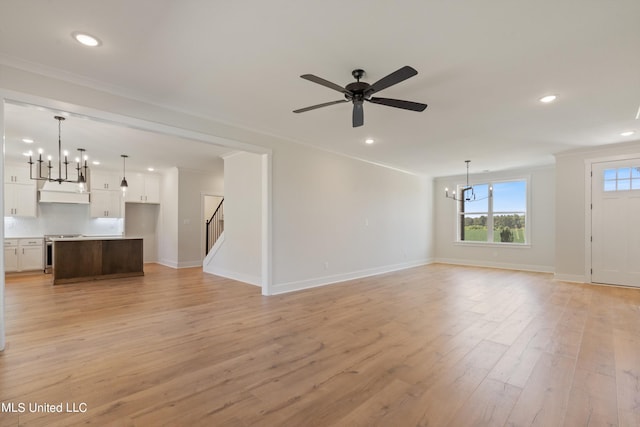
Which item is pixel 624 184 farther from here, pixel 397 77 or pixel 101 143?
pixel 101 143

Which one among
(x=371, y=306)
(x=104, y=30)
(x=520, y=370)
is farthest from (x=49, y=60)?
(x=520, y=370)

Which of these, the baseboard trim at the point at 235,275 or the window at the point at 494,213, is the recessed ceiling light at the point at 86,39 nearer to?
the baseboard trim at the point at 235,275

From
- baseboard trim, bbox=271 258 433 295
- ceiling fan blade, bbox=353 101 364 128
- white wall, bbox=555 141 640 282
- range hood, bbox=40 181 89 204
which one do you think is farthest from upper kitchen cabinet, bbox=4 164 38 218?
white wall, bbox=555 141 640 282

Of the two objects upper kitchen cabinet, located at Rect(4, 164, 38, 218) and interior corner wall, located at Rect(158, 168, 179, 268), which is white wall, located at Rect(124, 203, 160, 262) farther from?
upper kitchen cabinet, located at Rect(4, 164, 38, 218)

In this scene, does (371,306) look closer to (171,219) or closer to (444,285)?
(444,285)

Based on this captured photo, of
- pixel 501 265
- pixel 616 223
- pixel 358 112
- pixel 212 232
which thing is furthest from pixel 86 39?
pixel 501 265

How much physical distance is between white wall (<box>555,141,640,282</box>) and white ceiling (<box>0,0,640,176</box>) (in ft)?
6.49

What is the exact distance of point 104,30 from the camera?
2.32 m

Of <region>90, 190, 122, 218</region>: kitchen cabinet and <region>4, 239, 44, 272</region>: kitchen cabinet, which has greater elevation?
<region>90, 190, 122, 218</region>: kitchen cabinet

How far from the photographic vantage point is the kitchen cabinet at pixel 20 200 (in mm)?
7023

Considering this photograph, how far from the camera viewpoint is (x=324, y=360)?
2660 mm

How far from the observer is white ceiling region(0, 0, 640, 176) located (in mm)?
2098

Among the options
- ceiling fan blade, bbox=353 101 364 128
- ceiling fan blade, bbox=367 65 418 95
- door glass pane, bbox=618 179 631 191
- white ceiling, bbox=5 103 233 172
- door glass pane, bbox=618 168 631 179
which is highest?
white ceiling, bbox=5 103 233 172

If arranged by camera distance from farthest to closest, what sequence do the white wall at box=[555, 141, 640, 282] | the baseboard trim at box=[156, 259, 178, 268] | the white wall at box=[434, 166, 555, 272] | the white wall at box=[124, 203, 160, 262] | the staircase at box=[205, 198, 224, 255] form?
the staircase at box=[205, 198, 224, 255]
the white wall at box=[124, 203, 160, 262]
the baseboard trim at box=[156, 259, 178, 268]
the white wall at box=[434, 166, 555, 272]
the white wall at box=[555, 141, 640, 282]
